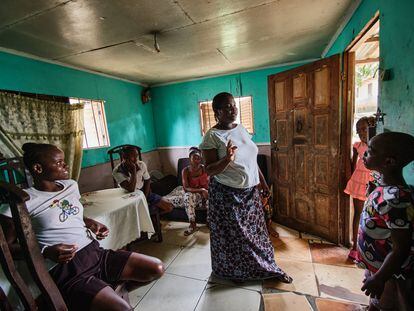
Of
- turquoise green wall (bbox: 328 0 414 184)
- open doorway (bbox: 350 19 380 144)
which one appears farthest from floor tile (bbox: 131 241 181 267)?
open doorway (bbox: 350 19 380 144)

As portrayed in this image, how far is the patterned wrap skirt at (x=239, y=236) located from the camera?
1565 millimetres

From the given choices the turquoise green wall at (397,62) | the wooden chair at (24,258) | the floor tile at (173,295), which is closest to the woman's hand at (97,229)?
the wooden chair at (24,258)

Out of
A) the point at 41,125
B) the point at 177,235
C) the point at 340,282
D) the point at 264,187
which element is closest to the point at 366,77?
the point at 264,187

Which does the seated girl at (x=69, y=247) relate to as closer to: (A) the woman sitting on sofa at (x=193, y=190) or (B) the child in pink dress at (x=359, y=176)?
(A) the woman sitting on sofa at (x=193, y=190)

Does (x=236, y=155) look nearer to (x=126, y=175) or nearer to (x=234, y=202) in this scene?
(x=234, y=202)

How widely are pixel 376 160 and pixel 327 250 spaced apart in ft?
5.20

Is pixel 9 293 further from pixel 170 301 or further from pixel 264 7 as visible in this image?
pixel 264 7

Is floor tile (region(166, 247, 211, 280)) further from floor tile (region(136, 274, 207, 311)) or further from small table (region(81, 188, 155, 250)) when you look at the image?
small table (region(81, 188, 155, 250))

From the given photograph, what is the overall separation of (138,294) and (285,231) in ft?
5.90

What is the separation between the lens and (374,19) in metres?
1.46

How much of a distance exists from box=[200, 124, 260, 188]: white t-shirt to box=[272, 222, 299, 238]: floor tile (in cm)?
136

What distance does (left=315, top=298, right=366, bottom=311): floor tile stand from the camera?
1.44 meters

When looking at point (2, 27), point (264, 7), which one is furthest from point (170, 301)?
point (2, 27)

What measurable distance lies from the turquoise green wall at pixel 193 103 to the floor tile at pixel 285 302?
2.66 m
